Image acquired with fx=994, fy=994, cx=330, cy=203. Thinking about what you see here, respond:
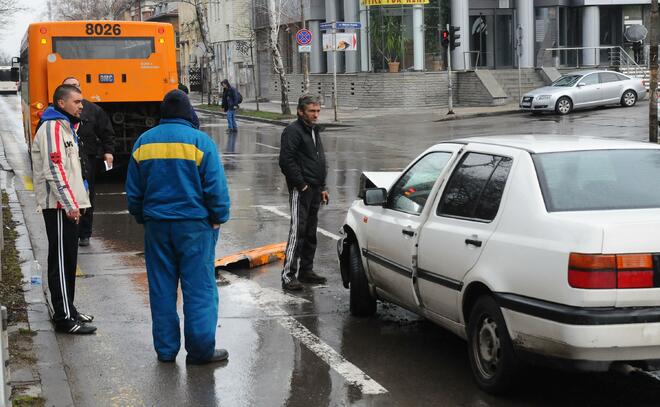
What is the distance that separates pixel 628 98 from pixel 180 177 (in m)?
31.7

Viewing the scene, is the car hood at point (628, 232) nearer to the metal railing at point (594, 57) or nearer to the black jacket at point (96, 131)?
the black jacket at point (96, 131)

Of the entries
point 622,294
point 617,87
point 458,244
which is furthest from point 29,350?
point 617,87

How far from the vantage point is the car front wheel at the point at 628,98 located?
35.7 meters

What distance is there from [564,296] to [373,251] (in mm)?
2555

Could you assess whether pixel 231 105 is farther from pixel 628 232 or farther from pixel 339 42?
pixel 628 232

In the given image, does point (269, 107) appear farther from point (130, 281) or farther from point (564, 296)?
point (564, 296)

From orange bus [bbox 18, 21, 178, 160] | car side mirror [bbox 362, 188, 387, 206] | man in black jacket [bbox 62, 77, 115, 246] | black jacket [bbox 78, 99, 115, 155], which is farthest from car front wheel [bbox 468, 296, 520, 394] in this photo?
orange bus [bbox 18, 21, 178, 160]

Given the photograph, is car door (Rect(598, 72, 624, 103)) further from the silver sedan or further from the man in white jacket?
the man in white jacket

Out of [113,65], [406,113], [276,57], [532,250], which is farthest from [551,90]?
[532,250]

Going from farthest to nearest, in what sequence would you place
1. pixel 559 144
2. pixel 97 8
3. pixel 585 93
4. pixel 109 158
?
1. pixel 97 8
2. pixel 585 93
3. pixel 109 158
4. pixel 559 144

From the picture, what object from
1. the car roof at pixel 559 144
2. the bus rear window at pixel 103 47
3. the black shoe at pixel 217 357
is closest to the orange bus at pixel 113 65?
the bus rear window at pixel 103 47

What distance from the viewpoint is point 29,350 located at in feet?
22.6

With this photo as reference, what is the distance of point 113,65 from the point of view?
20250 mm

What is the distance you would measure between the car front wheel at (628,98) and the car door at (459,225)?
30740 millimetres
